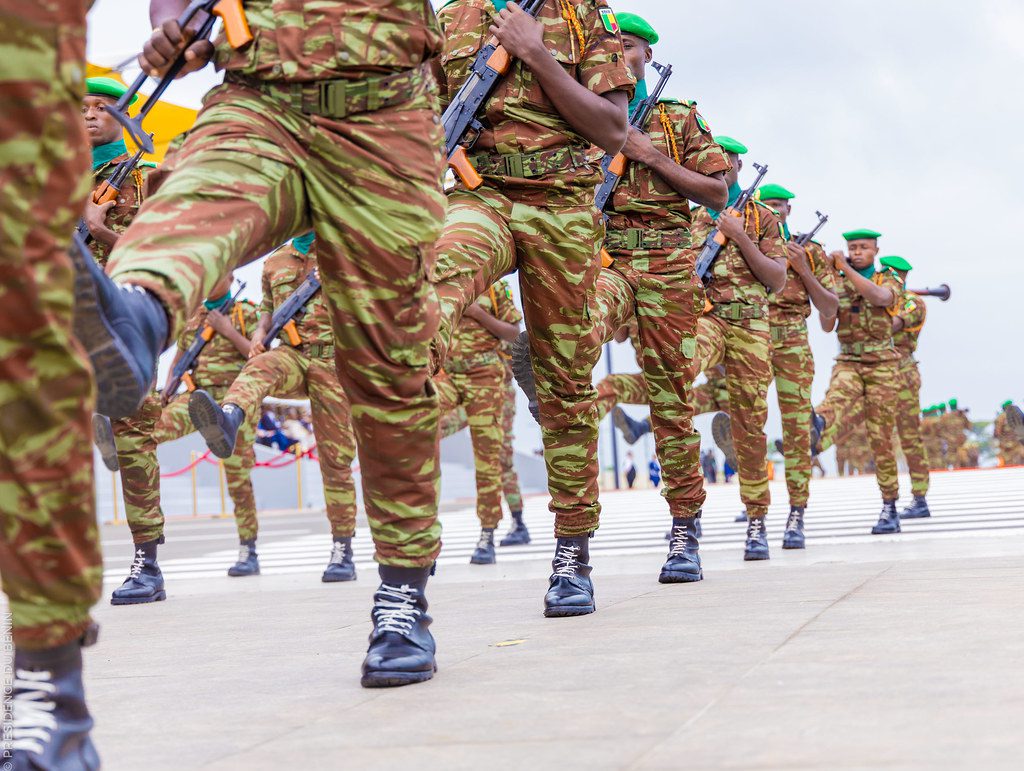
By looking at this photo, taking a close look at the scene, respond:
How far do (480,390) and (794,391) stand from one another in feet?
8.05

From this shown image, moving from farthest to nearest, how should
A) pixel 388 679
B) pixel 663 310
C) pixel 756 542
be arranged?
pixel 756 542
pixel 663 310
pixel 388 679

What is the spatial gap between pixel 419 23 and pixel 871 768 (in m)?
2.16

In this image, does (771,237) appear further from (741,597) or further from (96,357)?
(96,357)

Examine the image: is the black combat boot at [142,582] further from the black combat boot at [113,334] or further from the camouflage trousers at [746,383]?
the black combat boot at [113,334]

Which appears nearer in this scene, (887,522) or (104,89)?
(104,89)

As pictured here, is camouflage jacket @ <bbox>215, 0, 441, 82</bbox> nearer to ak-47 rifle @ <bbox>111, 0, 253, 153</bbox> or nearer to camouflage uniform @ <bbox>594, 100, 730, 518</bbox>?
ak-47 rifle @ <bbox>111, 0, 253, 153</bbox>

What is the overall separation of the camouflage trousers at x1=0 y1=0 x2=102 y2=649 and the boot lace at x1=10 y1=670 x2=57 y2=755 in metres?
0.06

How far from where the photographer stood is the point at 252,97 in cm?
308

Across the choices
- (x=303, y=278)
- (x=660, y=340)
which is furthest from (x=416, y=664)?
(x=303, y=278)

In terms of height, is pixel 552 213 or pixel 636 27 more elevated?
pixel 636 27

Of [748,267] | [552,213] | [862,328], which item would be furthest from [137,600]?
[862,328]

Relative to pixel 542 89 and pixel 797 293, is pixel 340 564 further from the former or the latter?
pixel 797 293

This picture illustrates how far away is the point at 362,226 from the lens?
10.2 ft

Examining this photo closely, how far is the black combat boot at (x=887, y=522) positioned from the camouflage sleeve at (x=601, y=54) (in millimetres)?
5742
